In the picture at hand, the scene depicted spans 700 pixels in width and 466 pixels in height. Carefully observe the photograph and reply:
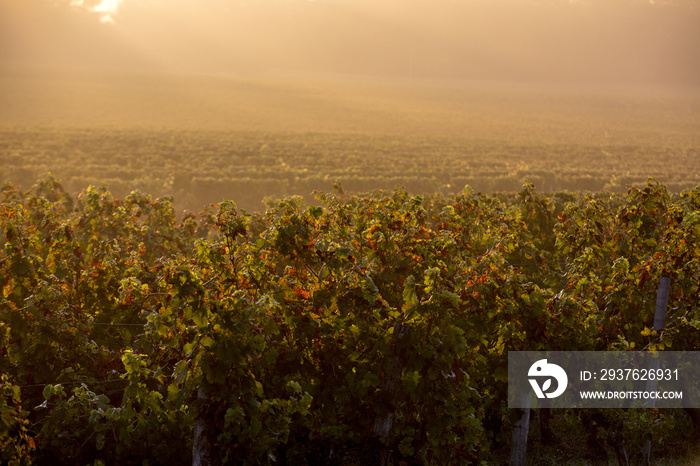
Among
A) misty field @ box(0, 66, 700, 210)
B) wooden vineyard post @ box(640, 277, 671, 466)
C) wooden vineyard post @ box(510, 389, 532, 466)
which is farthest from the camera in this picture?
misty field @ box(0, 66, 700, 210)

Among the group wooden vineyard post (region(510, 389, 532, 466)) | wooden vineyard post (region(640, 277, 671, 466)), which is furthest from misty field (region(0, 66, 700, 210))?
wooden vineyard post (region(640, 277, 671, 466))

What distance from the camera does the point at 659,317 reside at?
30.5 feet

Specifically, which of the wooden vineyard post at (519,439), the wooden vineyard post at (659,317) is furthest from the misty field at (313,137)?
the wooden vineyard post at (659,317)

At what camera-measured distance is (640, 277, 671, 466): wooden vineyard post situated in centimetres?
924

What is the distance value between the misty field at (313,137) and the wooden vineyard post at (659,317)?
2910cm

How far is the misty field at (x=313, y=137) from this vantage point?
4212cm

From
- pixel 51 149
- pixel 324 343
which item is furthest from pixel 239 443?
pixel 51 149

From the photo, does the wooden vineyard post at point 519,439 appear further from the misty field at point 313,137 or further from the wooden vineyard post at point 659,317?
the misty field at point 313,137

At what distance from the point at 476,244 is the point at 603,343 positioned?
8.87 feet

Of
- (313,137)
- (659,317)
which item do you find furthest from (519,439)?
(313,137)

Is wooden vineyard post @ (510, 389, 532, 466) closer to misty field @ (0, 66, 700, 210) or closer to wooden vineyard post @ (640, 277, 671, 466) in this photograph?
wooden vineyard post @ (640, 277, 671, 466)

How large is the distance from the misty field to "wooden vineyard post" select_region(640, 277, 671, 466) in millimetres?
29104

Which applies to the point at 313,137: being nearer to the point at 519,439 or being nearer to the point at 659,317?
the point at 519,439

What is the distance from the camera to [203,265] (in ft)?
28.1
